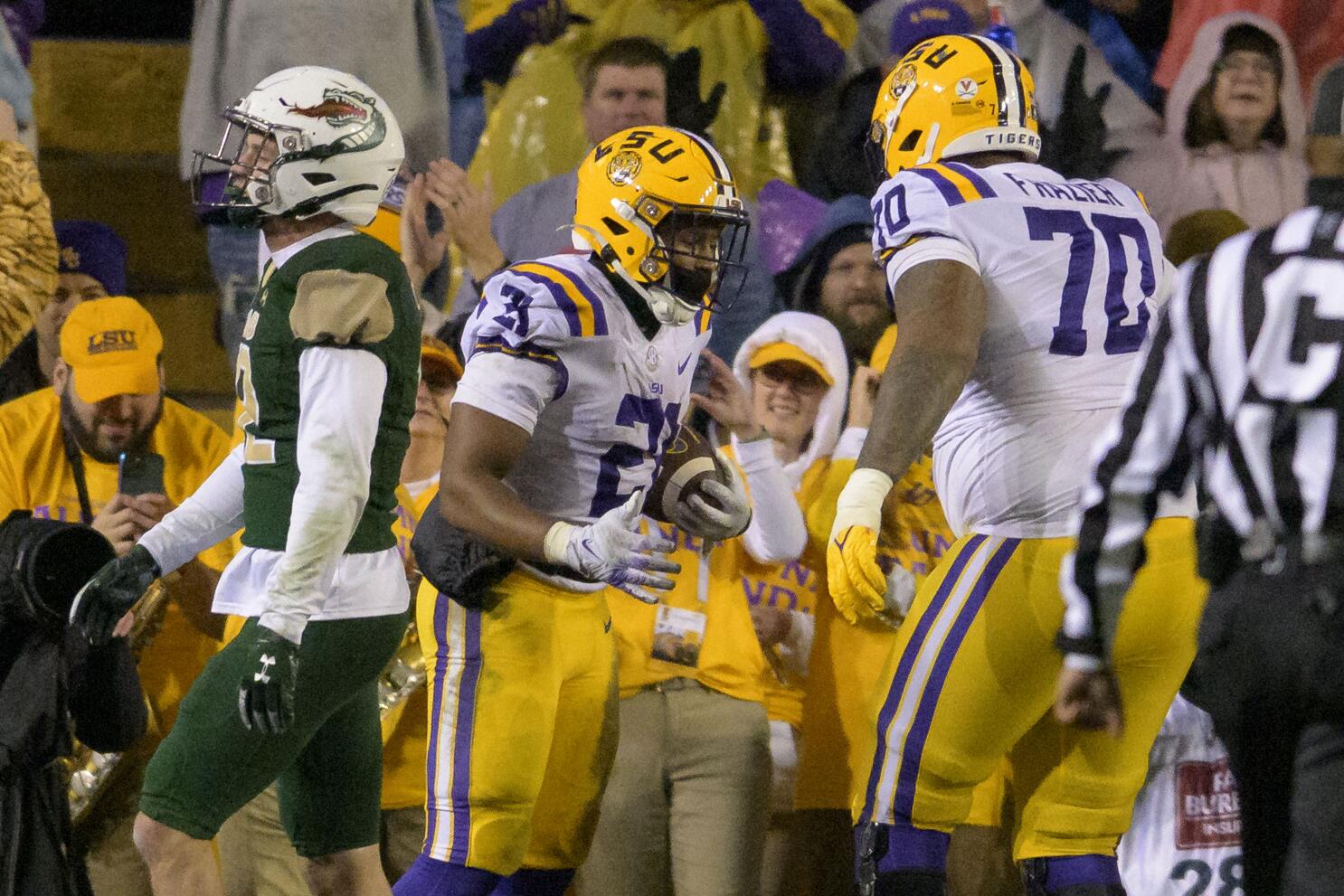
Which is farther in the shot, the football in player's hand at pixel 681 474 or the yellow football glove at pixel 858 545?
the football in player's hand at pixel 681 474

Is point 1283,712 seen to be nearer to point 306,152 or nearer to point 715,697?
point 306,152

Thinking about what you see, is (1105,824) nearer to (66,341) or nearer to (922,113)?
(922,113)

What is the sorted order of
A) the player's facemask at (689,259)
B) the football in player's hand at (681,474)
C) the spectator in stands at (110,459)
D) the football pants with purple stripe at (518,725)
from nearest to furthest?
the football pants with purple stripe at (518,725) → the player's facemask at (689,259) → the football in player's hand at (681,474) → the spectator in stands at (110,459)

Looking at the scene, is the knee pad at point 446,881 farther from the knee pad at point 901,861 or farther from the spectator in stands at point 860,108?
the spectator in stands at point 860,108

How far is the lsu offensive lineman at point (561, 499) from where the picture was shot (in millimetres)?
3711

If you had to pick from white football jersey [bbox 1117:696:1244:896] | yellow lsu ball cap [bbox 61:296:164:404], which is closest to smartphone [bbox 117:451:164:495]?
yellow lsu ball cap [bbox 61:296:164:404]

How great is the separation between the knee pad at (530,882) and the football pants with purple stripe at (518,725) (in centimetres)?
2

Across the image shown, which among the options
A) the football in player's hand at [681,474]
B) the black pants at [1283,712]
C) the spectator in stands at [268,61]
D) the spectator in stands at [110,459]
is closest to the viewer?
the black pants at [1283,712]

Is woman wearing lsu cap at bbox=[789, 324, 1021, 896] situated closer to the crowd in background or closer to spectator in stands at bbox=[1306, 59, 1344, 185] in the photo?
the crowd in background

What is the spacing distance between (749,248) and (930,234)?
260cm

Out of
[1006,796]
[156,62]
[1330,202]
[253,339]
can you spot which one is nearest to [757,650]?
[1006,796]

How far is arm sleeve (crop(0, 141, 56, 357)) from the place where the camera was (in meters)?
4.95

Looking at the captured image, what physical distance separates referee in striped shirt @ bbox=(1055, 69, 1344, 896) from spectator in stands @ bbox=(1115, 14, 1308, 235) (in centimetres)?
370

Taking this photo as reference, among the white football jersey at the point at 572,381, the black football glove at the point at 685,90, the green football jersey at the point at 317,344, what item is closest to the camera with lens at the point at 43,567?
the green football jersey at the point at 317,344
